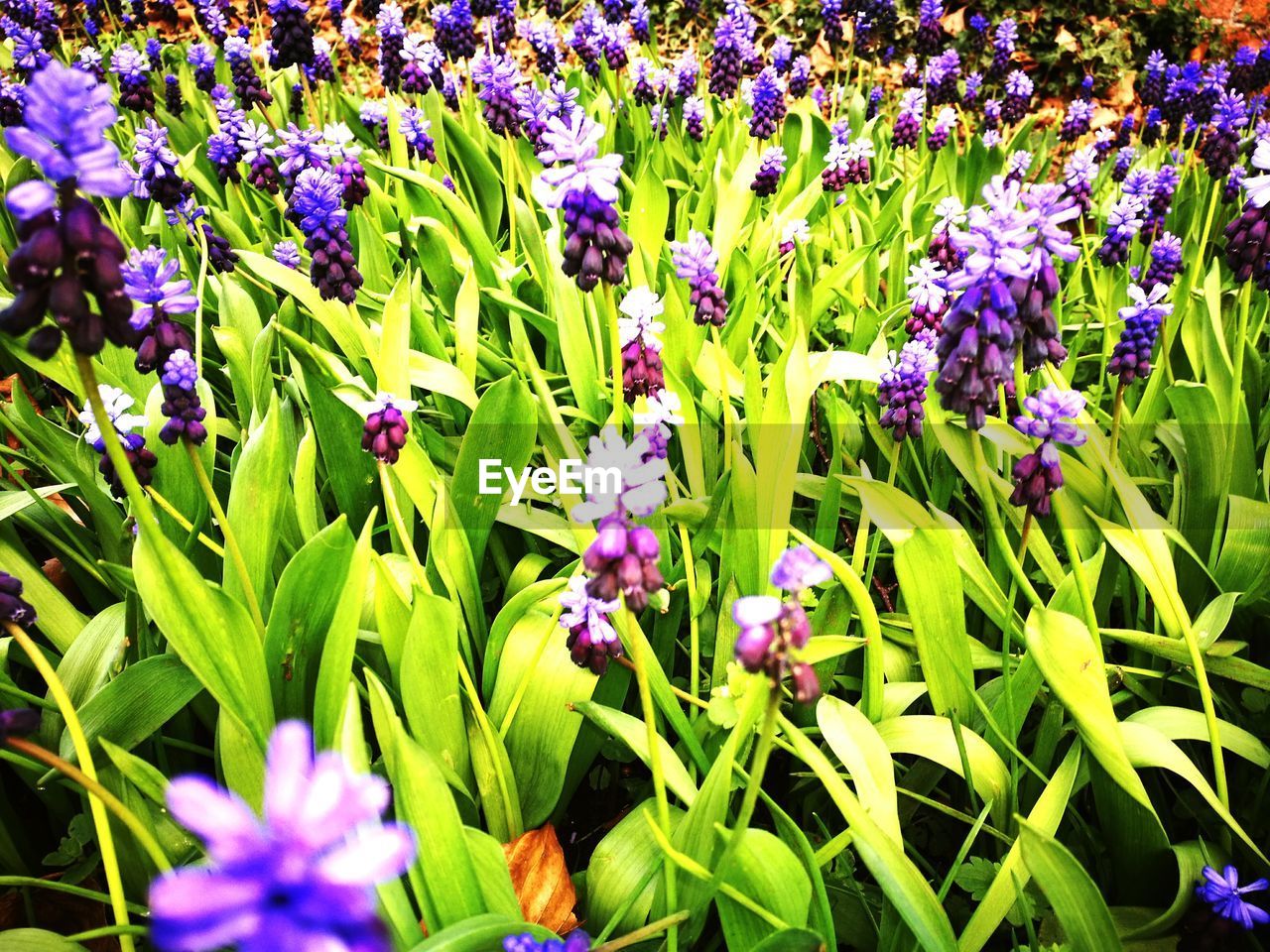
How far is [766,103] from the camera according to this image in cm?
430

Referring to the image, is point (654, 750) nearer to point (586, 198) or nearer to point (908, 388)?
point (586, 198)

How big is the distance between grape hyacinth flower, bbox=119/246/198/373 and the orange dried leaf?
50.7 inches

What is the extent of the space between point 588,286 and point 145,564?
41.8 inches

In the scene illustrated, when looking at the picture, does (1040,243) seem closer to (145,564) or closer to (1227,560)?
(1227,560)

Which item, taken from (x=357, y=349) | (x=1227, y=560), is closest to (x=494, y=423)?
(x=357, y=349)

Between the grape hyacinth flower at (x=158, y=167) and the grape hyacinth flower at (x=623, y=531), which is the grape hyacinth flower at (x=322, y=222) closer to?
the grape hyacinth flower at (x=158, y=167)

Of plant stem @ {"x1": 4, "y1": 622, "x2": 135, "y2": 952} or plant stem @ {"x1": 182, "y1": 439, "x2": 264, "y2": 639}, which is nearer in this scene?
plant stem @ {"x1": 4, "y1": 622, "x2": 135, "y2": 952}

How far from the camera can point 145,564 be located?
Result: 5.11 feet

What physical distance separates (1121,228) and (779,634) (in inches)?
110

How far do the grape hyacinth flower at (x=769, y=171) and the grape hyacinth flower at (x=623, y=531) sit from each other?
297 cm

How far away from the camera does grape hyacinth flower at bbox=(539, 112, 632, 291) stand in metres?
1.72

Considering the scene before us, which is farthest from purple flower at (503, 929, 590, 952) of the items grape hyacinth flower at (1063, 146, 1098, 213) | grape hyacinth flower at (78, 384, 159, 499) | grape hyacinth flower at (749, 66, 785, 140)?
grape hyacinth flower at (749, 66, 785, 140)

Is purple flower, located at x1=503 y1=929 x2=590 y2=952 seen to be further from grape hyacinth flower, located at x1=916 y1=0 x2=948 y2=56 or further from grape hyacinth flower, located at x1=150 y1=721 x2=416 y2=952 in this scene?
grape hyacinth flower, located at x1=916 y1=0 x2=948 y2=56

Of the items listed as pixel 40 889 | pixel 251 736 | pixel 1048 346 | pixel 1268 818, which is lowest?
pixel 40 889
